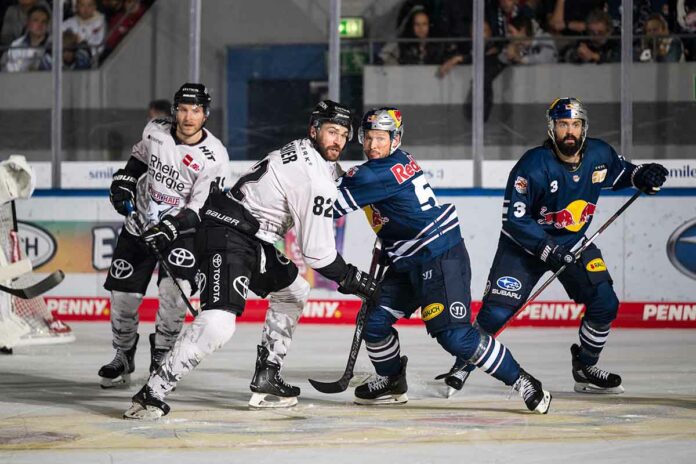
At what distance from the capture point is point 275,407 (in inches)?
211

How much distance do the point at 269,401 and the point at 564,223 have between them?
1.64 meters

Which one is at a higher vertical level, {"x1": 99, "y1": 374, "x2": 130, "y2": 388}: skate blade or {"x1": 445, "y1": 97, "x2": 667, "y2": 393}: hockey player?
{"x1": 445, "y1": 97, "x2": 667, "y2": 393}: hockey player

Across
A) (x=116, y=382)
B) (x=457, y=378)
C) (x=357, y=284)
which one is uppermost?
(x=357, y=284)

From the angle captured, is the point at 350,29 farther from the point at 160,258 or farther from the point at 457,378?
the point at 457,378

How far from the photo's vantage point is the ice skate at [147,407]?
494 centimetres

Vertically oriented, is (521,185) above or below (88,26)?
below

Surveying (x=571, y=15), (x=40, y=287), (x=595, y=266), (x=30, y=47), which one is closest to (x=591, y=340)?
(x=595, y=266)

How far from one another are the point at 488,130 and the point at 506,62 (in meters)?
0.52

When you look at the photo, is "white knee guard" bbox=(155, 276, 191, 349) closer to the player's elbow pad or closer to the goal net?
the player's elbow pad

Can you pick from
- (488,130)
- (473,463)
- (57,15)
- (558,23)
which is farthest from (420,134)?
(473,463)

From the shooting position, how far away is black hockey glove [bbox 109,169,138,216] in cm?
597

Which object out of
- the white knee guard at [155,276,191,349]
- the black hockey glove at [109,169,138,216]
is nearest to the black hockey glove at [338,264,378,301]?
the white knee guard at [155,276,191,349]

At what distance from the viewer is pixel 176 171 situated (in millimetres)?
5895

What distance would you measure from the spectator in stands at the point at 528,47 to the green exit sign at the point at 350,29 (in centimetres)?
104
